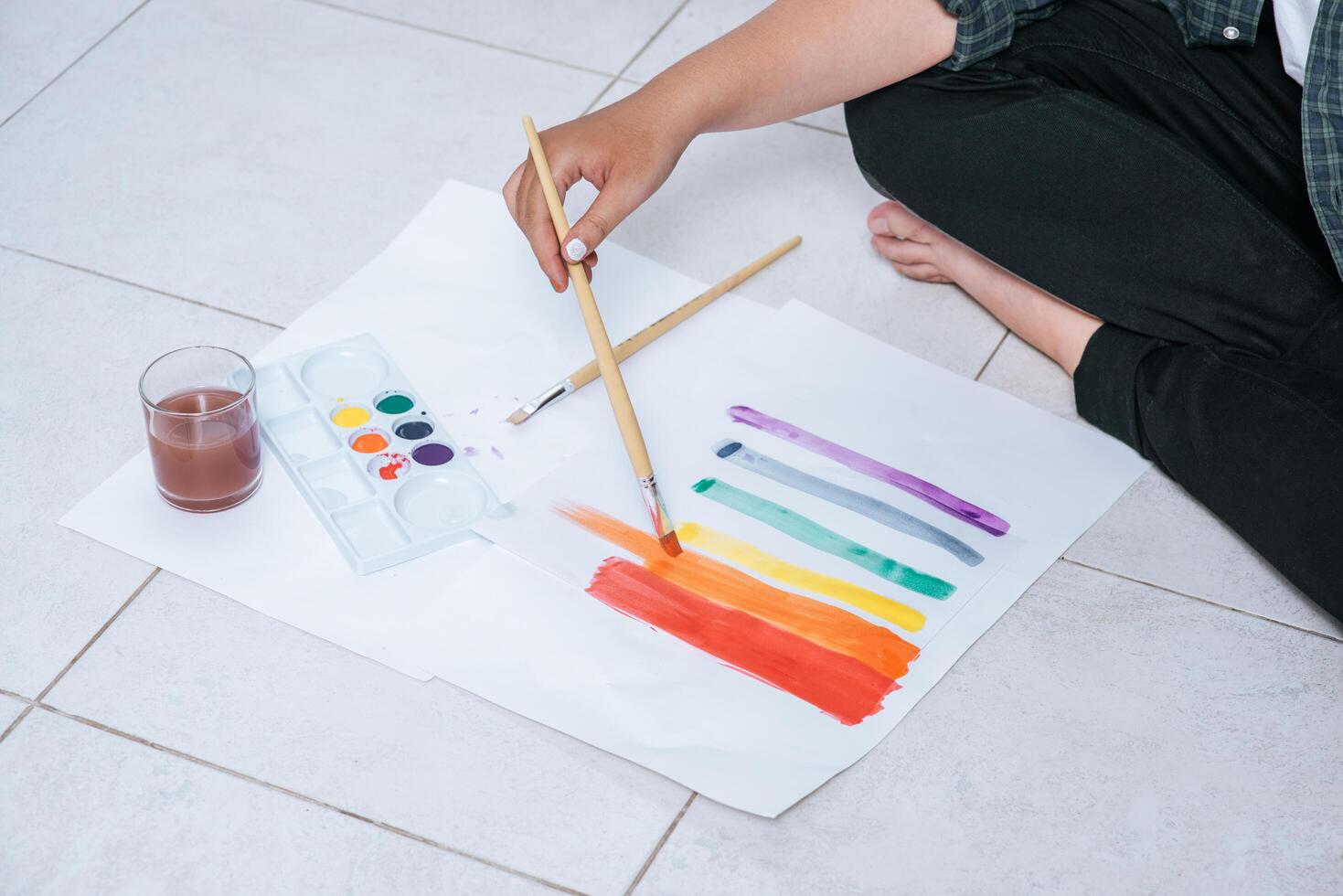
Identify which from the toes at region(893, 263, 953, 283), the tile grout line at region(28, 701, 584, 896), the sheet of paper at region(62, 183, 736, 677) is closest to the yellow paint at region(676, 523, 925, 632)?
the sheet of paper at region(62, 183, 736, 677)

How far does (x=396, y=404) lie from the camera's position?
0.91 meters

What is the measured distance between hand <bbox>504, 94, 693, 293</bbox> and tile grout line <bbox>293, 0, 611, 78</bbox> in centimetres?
42

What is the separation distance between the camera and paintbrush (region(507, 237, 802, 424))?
90 centimetres

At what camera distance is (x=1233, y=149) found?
945 millimetres

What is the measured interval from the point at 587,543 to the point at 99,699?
0.97 feet

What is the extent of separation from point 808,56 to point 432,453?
0.40 meters

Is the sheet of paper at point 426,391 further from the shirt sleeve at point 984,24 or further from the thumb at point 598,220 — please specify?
the shirt sleeve at point 984,24

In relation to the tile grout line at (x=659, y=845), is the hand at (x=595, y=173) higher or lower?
higher

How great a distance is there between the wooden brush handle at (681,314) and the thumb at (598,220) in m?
0.12

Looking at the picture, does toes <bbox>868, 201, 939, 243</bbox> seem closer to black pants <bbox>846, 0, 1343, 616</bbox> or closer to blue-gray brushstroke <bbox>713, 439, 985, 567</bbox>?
black pants <bbox>846, 0, 1343, 616</bbox>

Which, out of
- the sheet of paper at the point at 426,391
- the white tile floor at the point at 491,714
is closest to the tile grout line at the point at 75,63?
the white tile floor at the point at 491,714

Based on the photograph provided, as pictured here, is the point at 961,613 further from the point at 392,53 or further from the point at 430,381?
the point at 392,53

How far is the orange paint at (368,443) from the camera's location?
87 cm

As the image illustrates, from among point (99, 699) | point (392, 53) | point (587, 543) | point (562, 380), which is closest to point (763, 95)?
point (562, 380)
